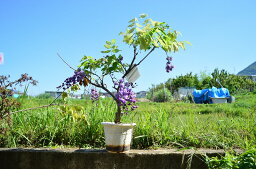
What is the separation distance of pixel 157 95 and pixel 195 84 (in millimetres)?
15382

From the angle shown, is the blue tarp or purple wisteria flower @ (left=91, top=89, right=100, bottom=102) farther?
the blue tarp

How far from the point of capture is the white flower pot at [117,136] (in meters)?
2.30

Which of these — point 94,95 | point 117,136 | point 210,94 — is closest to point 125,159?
point 117,136

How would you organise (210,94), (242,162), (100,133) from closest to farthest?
(242,162)
(100,133)
(210,94)

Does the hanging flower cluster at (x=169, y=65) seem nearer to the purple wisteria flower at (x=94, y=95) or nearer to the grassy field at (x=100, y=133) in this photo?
the grassy field at (x=100, y=133)

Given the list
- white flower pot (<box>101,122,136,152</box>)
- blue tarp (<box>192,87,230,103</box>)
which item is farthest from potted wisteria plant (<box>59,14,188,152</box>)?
blue tarp (<box>192,87,230,103</box>)

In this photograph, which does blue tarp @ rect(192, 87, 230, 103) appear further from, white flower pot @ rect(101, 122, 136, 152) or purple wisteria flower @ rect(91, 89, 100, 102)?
white flower pot @ rect(101, 122, 136, 152)

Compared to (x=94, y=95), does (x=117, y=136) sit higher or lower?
lower

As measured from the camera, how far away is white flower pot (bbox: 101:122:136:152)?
7.54ft

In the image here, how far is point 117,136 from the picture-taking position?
7.55ft

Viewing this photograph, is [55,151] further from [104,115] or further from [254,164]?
[254,164]

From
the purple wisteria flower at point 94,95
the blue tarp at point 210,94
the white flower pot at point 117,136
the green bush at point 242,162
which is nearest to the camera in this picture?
the green bush at point 242,162

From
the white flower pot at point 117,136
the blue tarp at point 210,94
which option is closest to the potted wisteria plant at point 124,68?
the white flower pot at point 117,136

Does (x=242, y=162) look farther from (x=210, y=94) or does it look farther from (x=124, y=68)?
(x=210, y=94)
